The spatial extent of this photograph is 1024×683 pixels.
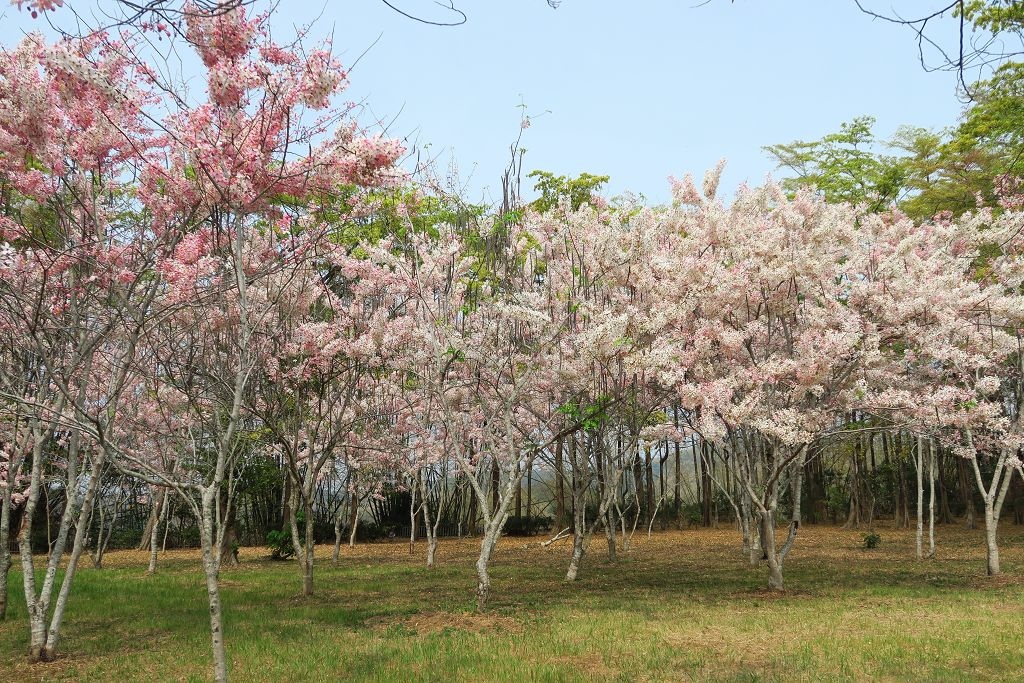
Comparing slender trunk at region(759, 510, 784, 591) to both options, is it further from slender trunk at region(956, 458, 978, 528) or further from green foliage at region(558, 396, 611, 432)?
slender trunk at region(956, 458, 978, 528)

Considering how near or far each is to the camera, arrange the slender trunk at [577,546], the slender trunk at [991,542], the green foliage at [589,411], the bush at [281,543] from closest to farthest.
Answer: the green foliage at [589,411]
the slender trunk at [991,542]
the slender trunk at [577,546]
the bush at [281,543]

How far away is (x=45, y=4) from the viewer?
3.57 meters

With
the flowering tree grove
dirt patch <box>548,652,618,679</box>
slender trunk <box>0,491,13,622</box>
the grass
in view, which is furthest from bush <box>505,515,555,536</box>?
dirt patch <box>548,652,618,679</box>

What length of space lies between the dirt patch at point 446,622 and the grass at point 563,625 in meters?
0.03

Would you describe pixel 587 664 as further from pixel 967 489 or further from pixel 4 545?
pixel 967 489

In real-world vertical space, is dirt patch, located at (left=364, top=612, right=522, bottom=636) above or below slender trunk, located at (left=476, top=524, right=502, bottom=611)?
below

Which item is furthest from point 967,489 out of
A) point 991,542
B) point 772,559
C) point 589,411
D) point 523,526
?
point 589,411

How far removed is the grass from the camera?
24.2ft

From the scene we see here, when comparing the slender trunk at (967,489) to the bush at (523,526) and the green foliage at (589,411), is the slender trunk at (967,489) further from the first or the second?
the green foliage at (589,411)

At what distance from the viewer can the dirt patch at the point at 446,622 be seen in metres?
9.30

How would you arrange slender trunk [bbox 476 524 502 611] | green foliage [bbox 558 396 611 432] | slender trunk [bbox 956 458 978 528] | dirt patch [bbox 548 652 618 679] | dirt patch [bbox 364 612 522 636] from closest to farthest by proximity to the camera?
dirt patch [bbox 548 652 618 679], dirt patch [bbox 364 612 522 636], slender trunk [bbox 476 524 502 611], green foliage [bbox 558 396 611 432], slender trunk [bbox 956 458 978 528]

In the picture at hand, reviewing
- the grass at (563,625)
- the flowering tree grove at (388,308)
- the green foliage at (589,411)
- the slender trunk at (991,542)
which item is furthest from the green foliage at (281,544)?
the slender trunk at (991,542)

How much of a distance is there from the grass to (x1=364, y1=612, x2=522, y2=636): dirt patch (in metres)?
0.03

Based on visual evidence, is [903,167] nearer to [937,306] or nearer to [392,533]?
[937,306]
